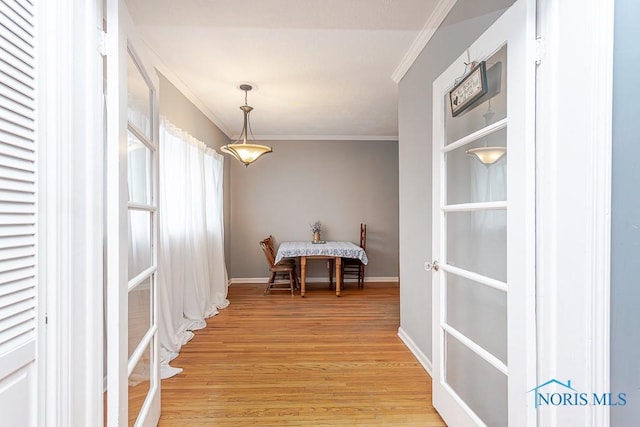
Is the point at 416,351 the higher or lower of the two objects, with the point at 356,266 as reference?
lower

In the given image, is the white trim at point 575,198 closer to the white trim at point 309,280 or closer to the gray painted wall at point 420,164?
the gray painted wall at point 420,164

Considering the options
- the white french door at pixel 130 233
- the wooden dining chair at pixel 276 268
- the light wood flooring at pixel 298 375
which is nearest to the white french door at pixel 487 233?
the light wood flooring at pixel 298 375

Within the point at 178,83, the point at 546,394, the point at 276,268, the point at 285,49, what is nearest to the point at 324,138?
the point at 276,268

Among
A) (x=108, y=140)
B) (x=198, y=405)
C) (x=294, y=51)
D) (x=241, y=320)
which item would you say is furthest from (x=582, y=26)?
(x=241, y=320)

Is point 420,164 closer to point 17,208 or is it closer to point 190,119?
point 17,208

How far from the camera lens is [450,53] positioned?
6.72 ft

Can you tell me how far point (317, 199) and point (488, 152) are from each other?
427 centimetres

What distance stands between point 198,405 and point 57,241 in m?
1.54

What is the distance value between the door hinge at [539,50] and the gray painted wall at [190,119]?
2.53m

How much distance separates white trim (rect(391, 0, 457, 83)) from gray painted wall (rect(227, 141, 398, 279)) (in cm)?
262

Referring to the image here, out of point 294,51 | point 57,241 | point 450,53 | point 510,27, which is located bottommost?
point 57,241

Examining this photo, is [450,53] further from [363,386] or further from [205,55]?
[363,386]

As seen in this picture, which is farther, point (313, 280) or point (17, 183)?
point (313, 280)

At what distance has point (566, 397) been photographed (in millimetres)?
1007
